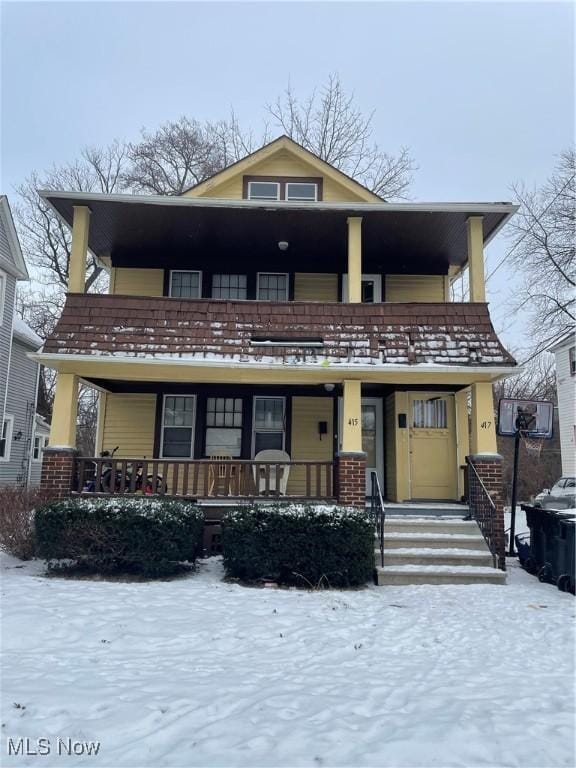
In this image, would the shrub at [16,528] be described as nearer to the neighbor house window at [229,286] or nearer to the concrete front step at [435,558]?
the concrete front step at [435,558]

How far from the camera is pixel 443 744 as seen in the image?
3.20 metres

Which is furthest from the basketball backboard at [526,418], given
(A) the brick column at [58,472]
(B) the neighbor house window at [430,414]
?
(A) the brick column at [58,472]

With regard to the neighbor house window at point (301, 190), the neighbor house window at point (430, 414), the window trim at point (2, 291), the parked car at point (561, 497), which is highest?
the neighbor house window at point (301, 190)

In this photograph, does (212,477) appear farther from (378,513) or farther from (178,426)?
(378,513)

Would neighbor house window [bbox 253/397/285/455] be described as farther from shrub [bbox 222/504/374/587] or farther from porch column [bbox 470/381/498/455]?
porch column [bbox 470/381/498/455]

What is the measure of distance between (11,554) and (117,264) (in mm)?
6773

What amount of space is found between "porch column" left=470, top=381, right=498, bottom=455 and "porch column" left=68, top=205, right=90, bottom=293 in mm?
7555

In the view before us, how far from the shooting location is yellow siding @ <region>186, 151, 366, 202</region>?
12477 millimetres

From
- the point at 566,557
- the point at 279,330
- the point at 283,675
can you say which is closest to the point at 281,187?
the point at 279,330

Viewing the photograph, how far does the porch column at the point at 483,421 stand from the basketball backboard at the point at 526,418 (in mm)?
1520

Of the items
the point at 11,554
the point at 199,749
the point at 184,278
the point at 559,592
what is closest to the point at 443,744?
the point at 199,749

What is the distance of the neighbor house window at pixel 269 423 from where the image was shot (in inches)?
470

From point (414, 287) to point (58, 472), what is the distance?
8.49m

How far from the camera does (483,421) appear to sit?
9492 millimetres
